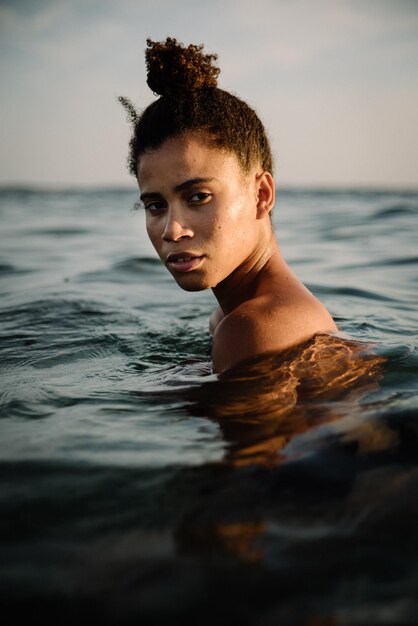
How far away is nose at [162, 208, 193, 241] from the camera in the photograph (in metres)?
2.57

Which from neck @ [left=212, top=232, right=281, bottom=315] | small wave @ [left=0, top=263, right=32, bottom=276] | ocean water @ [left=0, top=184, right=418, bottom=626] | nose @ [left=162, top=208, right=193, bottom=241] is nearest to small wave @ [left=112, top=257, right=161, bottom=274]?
small wave @ [left=0, top=263, right=32, bottom=276]

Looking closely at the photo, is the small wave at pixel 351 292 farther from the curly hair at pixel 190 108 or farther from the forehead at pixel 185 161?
the forehead at pixel 185 161

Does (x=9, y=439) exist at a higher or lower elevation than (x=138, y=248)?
lower

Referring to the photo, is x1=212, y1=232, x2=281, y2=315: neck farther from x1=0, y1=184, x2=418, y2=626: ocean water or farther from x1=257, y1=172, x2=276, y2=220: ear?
x1=0, y1=184, x2=418, y2=626: ocean water

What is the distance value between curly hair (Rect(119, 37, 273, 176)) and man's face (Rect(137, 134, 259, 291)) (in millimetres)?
69

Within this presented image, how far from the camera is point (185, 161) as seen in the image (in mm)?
2574

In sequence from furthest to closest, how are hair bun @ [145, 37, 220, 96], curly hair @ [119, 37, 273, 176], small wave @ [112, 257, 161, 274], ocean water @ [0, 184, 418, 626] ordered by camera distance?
small wave @ [112, 257, 161, 274] → hair bun @ [145, 37, 220, 96] → curly hair @ [119, 37, 273, 176] → ocean water @ [0, 184, 418, 626]

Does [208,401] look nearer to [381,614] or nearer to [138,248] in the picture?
[381,614]

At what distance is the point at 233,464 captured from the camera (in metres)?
1.77

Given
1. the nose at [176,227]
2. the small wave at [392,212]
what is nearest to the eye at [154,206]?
the nose at [176,227]

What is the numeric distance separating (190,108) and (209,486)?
1787 millimetres

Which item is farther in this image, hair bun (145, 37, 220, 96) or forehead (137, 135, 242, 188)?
hair bun (145, 37, 220, 96)

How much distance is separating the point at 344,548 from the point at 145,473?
645 mm

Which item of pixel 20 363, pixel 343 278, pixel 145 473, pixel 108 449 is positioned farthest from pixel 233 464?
pixel 343 278
